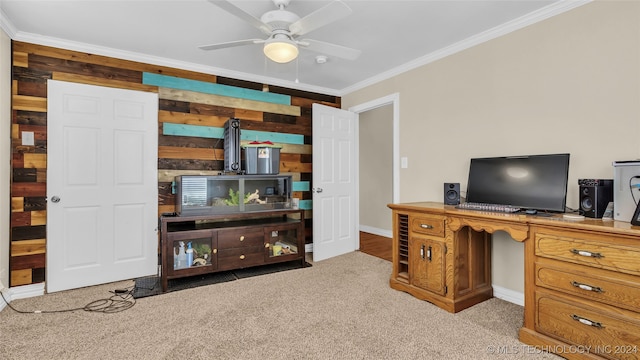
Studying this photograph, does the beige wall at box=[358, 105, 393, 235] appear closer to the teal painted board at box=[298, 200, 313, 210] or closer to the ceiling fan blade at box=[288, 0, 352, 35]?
the teal painted board at box=[298, 200, 313, 210]

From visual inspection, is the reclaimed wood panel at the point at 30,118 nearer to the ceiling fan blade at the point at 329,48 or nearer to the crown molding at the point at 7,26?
the crown molding at the point at 7,26

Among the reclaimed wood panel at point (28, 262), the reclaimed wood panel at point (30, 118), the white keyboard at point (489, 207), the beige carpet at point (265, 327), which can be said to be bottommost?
the beige carpet at point (265, 327)

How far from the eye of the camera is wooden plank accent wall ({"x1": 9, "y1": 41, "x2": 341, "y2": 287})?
274 cm

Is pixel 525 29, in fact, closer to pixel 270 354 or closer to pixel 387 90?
pixel 387 90

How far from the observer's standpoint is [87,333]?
2.07 m

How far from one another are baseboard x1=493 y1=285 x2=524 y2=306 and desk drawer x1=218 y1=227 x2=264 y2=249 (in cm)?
237

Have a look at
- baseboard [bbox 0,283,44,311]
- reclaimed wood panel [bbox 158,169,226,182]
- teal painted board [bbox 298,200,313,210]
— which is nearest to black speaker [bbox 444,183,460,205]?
teal painted board [bbox 298,200,313,210]

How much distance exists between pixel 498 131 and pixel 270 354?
8.45ft

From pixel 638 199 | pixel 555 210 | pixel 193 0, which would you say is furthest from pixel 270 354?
pixel 193 0

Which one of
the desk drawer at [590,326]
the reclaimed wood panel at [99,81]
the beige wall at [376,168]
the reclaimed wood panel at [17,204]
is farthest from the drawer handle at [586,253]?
the reclaimed wood panel at [17,204]

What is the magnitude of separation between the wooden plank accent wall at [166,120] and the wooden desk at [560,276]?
7.44 feet

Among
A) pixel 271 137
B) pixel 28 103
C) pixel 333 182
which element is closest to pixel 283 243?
pixel 333 182

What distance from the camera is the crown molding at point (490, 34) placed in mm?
2246

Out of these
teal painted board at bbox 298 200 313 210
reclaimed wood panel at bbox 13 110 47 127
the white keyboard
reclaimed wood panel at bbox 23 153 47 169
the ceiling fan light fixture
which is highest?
the ceiling fan light fixture
